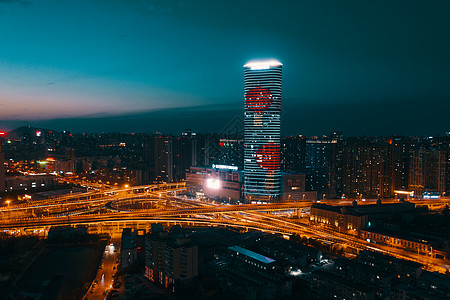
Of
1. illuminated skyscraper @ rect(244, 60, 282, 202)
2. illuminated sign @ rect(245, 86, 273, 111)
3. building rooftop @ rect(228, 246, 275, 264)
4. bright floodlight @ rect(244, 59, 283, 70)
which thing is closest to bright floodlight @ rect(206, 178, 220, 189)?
illuminated skyscraper @ rect(244, 60, 282, 202)

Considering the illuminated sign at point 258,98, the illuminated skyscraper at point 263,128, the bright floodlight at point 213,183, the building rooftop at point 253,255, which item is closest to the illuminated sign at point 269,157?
the illuminated skyscraper at point 263,128

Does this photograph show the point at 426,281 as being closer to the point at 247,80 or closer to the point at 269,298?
the point at 269,298

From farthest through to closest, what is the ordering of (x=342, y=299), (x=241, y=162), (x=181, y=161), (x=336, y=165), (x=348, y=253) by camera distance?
(x=181, y=161) → (x=241, y=162) → (x=336, y=165) → (x=348, y=253) → (x=342, y=299)

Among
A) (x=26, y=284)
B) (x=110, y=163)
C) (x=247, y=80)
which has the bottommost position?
(x=26, y=284)

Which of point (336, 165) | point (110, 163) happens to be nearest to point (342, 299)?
point (336, 165)

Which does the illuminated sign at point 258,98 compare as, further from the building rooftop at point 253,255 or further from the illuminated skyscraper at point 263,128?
the building rooftop at point 253,255

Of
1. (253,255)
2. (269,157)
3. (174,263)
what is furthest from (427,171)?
(174,263)

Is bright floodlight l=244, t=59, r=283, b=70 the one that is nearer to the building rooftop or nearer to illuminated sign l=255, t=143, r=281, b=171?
illuminated sign l=255, t=143, r=281, b=171

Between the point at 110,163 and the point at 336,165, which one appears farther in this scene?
the point at 110,163
